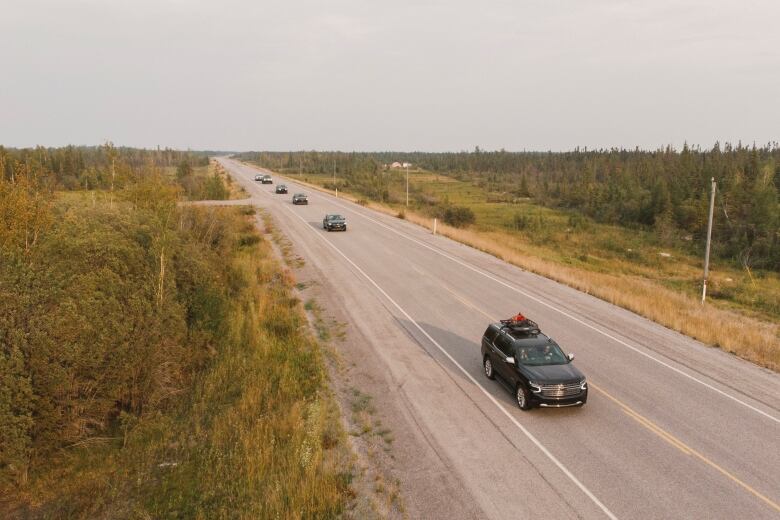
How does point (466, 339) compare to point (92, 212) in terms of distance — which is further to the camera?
point (466, 339)

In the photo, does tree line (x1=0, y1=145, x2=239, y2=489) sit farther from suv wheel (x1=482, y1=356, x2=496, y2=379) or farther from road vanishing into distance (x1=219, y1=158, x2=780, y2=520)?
suv wheel (x1=482, y1=356, x2=496, y2=379)

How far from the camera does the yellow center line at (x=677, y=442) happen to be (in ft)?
28.7

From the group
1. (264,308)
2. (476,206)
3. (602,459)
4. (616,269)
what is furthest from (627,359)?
(476,206)

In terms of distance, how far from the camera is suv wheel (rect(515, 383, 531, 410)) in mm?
11773

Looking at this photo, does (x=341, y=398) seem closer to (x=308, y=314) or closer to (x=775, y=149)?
(x=308, y=314)

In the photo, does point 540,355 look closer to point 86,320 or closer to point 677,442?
point 677,442

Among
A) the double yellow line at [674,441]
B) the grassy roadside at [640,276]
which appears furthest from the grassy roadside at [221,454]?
the grassy roadside at [640,276]

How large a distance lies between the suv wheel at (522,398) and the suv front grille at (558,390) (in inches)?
16.6

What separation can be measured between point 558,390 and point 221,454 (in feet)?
24.6

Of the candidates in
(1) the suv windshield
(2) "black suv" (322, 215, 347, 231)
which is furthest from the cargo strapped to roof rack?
(2) "black suv" (322, 215, 347, 231)

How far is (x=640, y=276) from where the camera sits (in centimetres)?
4225

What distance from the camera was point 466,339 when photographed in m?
16.8

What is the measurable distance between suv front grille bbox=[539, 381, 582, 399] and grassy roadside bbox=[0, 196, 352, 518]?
4.76 meters

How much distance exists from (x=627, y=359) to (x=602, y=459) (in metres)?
6.09
